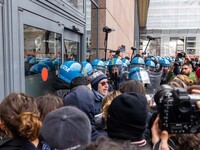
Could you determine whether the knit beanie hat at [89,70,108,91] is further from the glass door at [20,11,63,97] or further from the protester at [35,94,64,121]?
the protester at [35,94,64,121]

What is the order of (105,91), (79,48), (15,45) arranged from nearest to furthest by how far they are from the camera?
(15,45) → (105,91) → (79,48)

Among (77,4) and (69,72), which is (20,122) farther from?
(77,4)

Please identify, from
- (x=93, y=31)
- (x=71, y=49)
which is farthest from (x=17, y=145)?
(x=93, y=31)

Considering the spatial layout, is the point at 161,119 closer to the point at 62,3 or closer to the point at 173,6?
the point at 62,3

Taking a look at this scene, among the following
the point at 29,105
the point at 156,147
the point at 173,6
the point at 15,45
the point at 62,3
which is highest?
the point at 173,6

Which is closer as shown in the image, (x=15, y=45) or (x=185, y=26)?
(x=15, y=45)

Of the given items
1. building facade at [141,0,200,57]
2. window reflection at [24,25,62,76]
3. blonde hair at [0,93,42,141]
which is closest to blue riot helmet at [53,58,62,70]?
window reflection at [24,25,62,76]

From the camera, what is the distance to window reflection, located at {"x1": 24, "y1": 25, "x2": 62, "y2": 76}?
376cm

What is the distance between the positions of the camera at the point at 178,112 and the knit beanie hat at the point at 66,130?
44 centimetres

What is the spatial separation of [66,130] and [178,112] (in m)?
0.61

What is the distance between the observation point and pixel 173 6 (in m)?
47.1

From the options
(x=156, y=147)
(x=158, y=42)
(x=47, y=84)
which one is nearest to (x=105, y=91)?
(x=47, y=84)

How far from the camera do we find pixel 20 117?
1965 millimetres

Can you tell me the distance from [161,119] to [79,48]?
6471 millimetres
